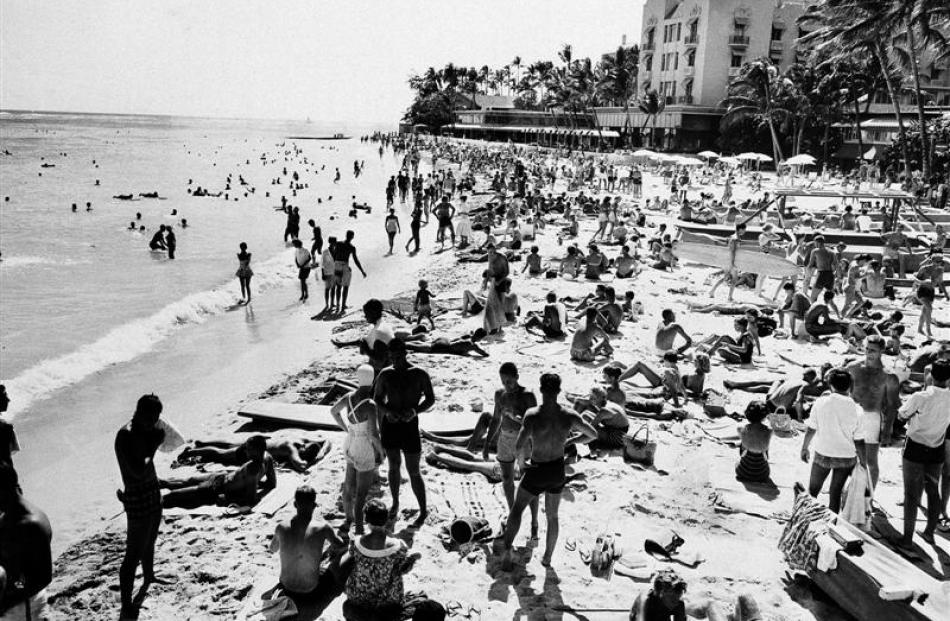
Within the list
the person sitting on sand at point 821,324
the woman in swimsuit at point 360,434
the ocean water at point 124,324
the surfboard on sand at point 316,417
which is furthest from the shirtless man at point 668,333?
the woman in swimsuit at point 360,434

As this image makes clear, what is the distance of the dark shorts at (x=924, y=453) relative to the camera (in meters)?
5.36

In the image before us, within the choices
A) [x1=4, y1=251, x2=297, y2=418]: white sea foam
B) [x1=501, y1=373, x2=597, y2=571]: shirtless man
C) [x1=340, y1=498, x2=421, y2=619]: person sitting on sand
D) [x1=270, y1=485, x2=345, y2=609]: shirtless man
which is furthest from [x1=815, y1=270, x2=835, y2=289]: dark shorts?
[x1=4, y1=251, x2=297, y2=418]: white sea foam

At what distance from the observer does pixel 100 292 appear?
17.2 meters

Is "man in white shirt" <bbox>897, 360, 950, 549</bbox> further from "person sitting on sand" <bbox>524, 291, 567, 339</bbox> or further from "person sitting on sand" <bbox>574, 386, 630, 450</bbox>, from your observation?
"person sitting on sand" <bbox>524, 291, 567, 339</bbox>

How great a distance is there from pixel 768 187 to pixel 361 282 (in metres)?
24.0

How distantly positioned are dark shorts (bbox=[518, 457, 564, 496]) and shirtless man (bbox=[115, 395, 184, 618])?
252 centimetres

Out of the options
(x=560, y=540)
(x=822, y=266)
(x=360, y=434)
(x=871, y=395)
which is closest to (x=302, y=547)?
(x=360, y=434)

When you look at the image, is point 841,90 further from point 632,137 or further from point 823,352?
point 823,352

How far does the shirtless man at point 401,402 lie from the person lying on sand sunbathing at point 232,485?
1.67 m

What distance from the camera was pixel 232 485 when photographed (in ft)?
21.4

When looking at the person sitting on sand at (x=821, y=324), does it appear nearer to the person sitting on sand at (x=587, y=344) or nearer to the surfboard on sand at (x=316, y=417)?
the person sitting on sand at (x=587, y=344)

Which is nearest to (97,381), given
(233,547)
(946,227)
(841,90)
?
(233,547)

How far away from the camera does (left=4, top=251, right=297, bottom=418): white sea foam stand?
10.6 m

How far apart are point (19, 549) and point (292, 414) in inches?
153
